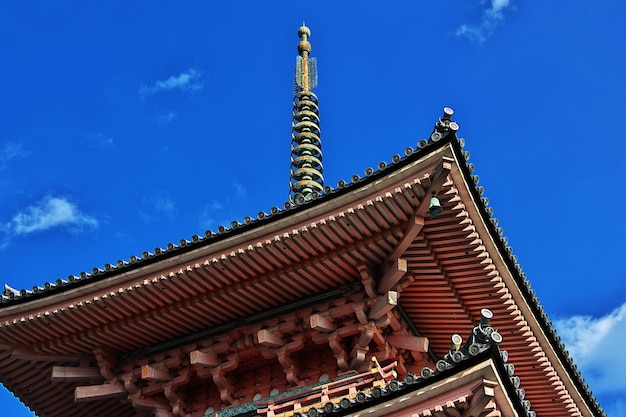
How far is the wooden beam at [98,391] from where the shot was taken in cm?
1755

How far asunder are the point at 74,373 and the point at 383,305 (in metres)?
5.62

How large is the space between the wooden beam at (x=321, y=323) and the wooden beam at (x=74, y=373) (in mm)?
4101

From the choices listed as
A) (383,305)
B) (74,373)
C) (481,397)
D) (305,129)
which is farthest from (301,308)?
(305,129)

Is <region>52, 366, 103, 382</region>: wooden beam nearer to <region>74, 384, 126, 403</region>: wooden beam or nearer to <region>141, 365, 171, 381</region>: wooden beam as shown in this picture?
<region>74, 384, 126, 403</region>: wooden beam

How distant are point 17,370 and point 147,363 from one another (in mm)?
2401

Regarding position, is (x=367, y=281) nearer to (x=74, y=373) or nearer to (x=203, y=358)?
(x=203, y=358)

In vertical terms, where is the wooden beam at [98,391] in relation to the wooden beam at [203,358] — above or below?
above

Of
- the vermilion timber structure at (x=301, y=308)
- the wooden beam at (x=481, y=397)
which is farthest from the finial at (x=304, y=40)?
the wooden beam at (x=481, y=397)

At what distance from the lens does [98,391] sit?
17562 mm

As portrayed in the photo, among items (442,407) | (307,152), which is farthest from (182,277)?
(307,152)

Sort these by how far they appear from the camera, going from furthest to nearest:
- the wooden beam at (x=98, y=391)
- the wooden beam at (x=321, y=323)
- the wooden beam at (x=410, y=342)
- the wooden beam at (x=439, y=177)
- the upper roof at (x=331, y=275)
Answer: the wooden beam at (x=98, y=391) < the wooden beam at (x=410, y=342) < the wooden beam at (x=321, y=323) < the upper roof at (x=331, y=275) < the wooden beam at (x=439, y=177)

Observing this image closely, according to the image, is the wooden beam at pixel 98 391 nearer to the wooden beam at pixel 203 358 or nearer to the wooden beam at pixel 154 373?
the wooden beam at pixel 154 373

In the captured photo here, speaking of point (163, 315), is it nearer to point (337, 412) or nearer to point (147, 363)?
point (147, 363)

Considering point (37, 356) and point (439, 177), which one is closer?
point (439, 177)
